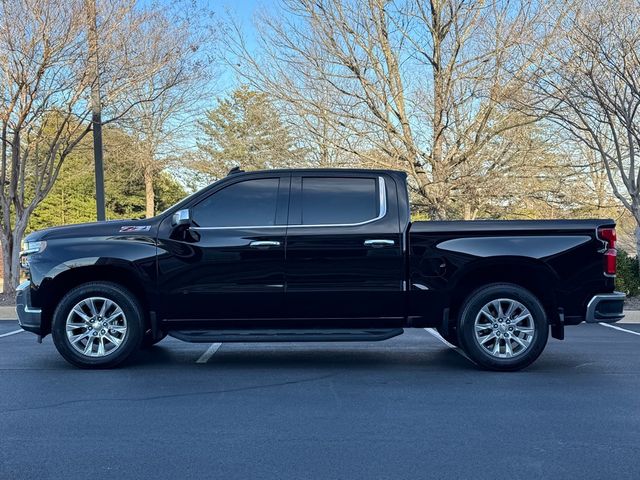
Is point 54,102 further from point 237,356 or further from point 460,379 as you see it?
point 460,379

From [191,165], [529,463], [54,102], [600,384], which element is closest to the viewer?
[529,463]

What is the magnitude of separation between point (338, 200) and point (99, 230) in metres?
2.48

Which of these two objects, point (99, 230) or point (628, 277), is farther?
point (628, 277)

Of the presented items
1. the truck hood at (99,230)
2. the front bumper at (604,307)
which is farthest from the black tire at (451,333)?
the truck hood at (99,230)

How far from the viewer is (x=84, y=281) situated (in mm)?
7062

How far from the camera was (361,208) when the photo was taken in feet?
23.1

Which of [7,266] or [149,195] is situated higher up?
[149,195]

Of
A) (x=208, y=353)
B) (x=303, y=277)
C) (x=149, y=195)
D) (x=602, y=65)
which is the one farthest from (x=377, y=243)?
(x=149, y=195)

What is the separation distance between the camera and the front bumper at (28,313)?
689 centimetres

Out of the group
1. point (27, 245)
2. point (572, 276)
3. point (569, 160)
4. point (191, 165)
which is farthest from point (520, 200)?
point (191, 165)

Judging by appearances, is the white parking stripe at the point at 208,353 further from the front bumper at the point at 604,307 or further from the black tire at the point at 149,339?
the front bumper at the point at 604,307

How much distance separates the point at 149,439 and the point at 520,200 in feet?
42.6

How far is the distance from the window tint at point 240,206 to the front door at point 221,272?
0.06 metres

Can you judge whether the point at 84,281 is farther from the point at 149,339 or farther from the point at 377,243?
the point at 377,243
